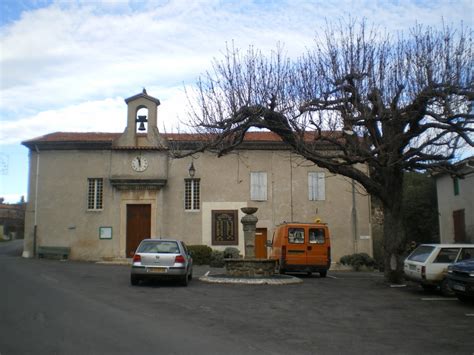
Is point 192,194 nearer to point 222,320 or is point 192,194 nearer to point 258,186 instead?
point 258,186

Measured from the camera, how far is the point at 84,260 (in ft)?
93.5

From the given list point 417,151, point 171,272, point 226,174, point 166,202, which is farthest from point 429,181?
point 171,272

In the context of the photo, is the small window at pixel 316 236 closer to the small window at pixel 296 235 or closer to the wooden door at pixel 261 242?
the small window at pixel 296 235

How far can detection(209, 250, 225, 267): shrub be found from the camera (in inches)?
1044

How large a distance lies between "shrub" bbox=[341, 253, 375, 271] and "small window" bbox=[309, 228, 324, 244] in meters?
7.80

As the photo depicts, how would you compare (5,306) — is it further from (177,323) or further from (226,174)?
(226,174)

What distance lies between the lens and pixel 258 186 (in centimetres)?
2962

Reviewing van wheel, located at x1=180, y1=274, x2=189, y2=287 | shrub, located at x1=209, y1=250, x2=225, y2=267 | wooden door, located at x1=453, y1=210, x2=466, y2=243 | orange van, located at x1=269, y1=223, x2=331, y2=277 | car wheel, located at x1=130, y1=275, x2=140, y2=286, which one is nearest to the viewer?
car wheel, located at x1=130, y1=275, x2=140, y2=286

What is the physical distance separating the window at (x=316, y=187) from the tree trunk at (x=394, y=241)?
11.5 m

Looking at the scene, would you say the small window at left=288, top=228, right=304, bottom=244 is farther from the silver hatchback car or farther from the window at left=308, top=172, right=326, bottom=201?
the window at left=308, top=172, right=326, bottom=201

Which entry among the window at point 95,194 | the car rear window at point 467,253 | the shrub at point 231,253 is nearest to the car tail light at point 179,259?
the car rear window at point 467,253

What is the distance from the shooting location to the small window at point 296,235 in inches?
812

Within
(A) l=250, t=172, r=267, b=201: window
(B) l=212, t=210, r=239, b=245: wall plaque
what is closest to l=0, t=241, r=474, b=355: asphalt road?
(B) l=212, t=210, r=239, b=245: wall plaque

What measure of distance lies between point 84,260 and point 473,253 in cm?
2043
